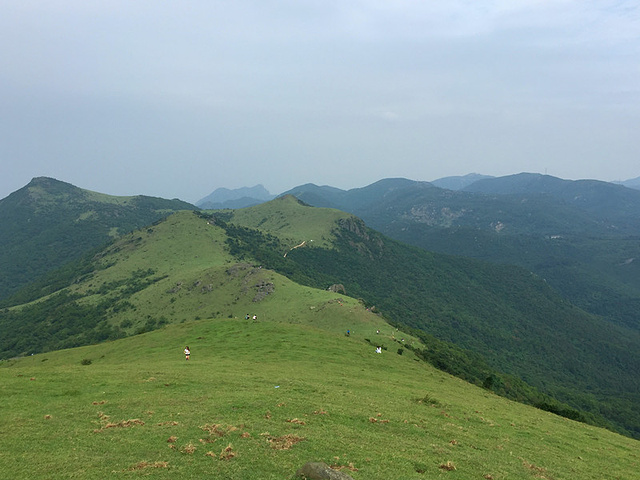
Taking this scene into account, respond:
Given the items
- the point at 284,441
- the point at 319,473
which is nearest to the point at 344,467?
the point at 319,473

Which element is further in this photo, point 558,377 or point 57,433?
point 558,377

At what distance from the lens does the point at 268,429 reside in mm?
23281

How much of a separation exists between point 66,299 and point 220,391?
17550 cm

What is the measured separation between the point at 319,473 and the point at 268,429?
342 inches

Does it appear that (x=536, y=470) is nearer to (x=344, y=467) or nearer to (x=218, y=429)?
(x=344, y=467)

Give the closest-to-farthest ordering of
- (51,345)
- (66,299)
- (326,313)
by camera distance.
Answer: (326,313) → (51,345) → (66,299)

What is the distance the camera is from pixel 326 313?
88562 mm

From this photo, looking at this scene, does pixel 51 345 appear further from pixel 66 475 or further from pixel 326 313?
pixel 66 475

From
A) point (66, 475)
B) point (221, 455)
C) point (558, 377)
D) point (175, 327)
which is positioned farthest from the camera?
point (558, 377)

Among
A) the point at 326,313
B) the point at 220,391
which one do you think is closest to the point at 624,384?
the point at 326,313

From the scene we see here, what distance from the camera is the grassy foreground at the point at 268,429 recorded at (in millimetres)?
18469

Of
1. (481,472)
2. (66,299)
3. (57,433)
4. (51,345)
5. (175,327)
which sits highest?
(57,433)

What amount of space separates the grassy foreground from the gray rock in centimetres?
85

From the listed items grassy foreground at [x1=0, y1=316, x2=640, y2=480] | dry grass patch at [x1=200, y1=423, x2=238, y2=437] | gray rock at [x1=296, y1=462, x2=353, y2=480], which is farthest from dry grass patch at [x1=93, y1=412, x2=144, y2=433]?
gray rock at [x1=296, y1=462, x2=353, y2=480]
